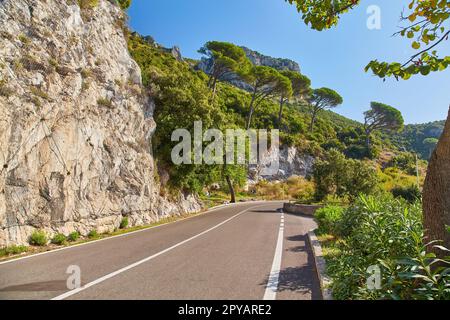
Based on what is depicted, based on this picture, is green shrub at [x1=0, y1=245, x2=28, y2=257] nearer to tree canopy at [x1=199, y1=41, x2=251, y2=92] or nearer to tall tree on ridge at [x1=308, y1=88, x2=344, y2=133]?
tree canopy at [x1=199, y1=41, x2=251, y2=92]

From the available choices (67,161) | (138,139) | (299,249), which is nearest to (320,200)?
(138,139)

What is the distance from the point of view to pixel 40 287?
5.59m

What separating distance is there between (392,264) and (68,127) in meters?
13.0

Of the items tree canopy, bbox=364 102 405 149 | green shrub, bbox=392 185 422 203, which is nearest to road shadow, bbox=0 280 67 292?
green shrub, bbox=392 185 422 203

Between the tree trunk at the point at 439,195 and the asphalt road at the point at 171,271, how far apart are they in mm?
2201

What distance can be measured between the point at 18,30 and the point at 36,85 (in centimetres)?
252

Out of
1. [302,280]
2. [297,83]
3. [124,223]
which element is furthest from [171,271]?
[297,83]

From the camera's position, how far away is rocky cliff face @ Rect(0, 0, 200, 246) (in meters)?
10.7

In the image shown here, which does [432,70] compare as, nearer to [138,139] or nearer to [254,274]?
[254,274]

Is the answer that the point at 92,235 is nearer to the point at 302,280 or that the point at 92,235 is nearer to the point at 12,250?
the point at 12,250

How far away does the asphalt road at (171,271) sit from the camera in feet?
17.3

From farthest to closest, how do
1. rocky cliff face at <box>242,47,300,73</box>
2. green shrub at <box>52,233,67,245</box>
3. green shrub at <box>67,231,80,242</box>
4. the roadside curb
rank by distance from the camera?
rocky cliff face at <box>242,47,300,73</box> → green shrub at <box>67,231,80,242</box> → green shrub at <box>52,233,67,245</box> → the roadside curb

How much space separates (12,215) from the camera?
10.1 metres

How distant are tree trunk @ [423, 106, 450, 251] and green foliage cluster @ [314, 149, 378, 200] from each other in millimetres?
22689
